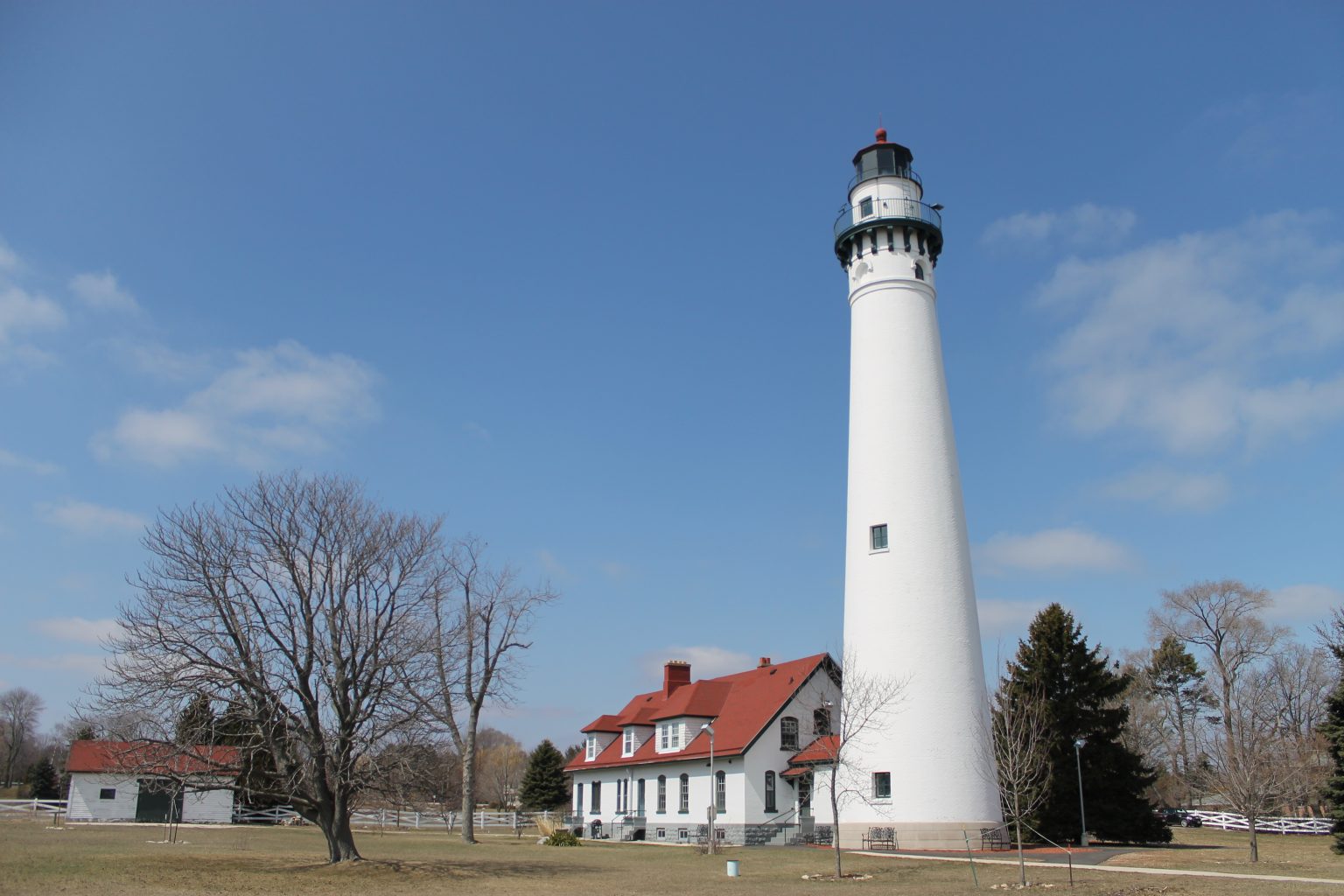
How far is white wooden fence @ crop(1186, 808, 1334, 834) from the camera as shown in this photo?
149ft

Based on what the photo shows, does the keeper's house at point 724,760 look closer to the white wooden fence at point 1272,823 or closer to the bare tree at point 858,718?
the bare tree at point 858,718

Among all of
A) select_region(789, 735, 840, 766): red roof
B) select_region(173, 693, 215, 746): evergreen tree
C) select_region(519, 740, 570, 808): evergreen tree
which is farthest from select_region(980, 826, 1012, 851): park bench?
select_region(519, 740, 570, 808): evergreen tree

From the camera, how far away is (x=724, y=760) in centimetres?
3622

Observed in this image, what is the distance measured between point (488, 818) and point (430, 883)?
38.0m

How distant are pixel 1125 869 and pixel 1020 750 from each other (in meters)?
5.89

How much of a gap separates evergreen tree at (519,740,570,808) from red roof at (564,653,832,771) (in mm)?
16491

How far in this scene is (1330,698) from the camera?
2695cm

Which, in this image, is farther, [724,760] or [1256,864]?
[724,760]

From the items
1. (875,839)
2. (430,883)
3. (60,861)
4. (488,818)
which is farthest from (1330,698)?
(488,818)

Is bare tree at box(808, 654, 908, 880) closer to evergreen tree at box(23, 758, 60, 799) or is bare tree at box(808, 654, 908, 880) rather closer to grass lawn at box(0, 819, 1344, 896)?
grass lawn at box(0, 819, 1344, 896)

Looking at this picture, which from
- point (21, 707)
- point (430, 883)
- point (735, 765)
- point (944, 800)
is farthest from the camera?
point (21, 707)

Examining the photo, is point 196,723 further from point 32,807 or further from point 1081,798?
point 32,807

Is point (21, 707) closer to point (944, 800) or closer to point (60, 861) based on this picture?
point (60, 861)

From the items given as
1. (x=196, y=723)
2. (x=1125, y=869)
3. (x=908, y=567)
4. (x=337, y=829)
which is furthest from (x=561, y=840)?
(x=1125, y=869)
